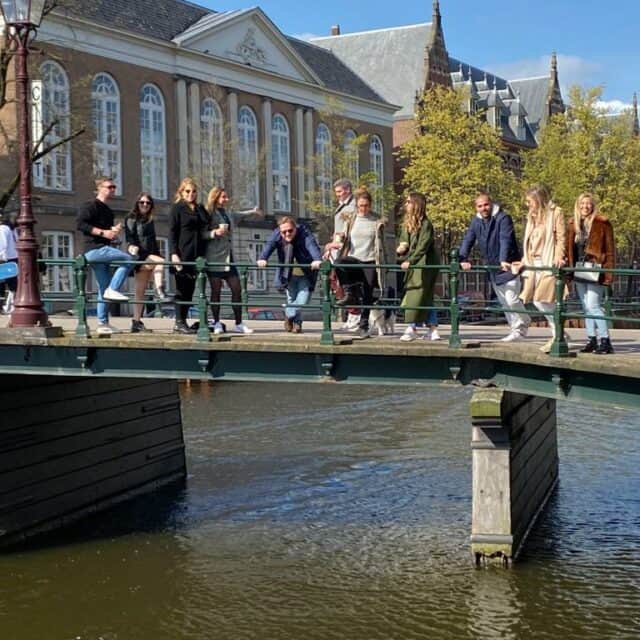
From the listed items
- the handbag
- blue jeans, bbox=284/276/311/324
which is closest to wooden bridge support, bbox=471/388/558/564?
the handbag

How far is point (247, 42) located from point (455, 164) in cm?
1087

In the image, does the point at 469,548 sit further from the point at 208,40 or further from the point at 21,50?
the point at 208,40

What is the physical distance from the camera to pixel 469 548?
12570 millimetres

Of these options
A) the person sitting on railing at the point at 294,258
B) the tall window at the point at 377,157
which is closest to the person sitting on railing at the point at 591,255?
the person sitting on railing at the point at 294,258

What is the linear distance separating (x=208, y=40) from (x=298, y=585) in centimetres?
3834

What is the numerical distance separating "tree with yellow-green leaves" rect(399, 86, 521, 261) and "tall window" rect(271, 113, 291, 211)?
6.59m

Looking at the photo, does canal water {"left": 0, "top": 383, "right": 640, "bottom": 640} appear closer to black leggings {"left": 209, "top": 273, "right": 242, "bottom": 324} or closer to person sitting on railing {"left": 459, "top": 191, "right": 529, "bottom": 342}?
person sitting on railing {"left": 459, "top": 191, "right": 529, "bottom": 342}

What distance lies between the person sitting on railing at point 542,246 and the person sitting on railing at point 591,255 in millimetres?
177

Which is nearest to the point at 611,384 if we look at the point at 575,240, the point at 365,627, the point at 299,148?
the point at 575,240

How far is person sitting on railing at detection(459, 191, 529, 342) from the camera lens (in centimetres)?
1141

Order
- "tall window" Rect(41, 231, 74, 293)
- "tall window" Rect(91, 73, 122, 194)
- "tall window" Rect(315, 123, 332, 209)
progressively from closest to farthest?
1. "tall window" Rect(41, 231, 74, 293)
2. "tall window" Rect(91, 73, 122, 194)
3. "tall window" Rect(315, 123, 332, 209)

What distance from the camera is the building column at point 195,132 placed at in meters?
43.5

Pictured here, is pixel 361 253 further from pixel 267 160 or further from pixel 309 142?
pixel 309 142

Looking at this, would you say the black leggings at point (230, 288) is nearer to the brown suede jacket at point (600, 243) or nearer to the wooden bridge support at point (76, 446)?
the wooden bridge support at point (76, 446)
